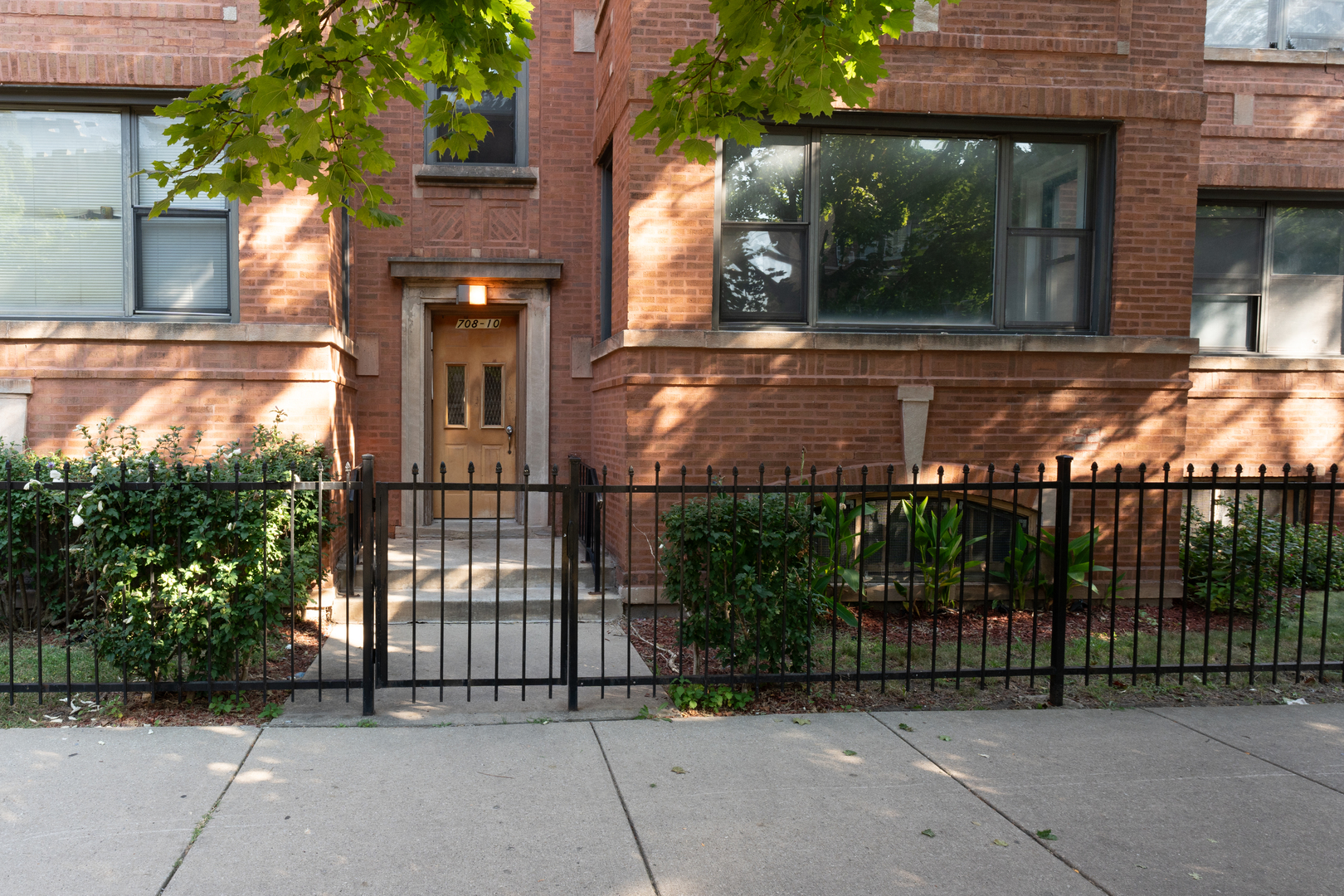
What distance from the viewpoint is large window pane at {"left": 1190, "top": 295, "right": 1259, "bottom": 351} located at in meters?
10.2

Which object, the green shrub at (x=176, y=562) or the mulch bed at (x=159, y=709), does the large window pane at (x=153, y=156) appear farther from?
the mulch bed at (x=159, y=709)

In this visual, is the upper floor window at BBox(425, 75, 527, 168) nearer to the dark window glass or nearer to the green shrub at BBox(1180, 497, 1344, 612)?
the dark window glass

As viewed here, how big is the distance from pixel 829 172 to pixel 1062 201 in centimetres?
223

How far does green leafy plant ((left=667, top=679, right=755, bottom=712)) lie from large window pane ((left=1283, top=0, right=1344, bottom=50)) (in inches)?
399

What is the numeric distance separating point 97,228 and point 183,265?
2.82 feet

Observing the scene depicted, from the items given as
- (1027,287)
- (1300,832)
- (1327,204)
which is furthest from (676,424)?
(1327,204)

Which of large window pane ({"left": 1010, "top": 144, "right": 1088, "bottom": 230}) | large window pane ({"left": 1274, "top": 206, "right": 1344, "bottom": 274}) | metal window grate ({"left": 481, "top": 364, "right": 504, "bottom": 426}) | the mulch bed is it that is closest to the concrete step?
the mulch bed

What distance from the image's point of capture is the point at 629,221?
24.4ft

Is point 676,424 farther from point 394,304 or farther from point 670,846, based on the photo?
point 670,846

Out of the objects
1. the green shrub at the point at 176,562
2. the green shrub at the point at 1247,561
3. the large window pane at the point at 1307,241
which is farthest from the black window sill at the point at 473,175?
the large window pane at the point at 1307,241

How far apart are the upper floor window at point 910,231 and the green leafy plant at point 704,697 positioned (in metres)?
3.60

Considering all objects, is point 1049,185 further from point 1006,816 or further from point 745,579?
point 1006,816

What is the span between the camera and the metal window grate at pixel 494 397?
9828 millimetres

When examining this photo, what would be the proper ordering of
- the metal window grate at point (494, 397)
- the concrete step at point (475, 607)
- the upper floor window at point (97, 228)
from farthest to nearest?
the metal window grate at point (494, 397) < the upper floor window at point (97, 228) < the concrete step at point (475, 607)
